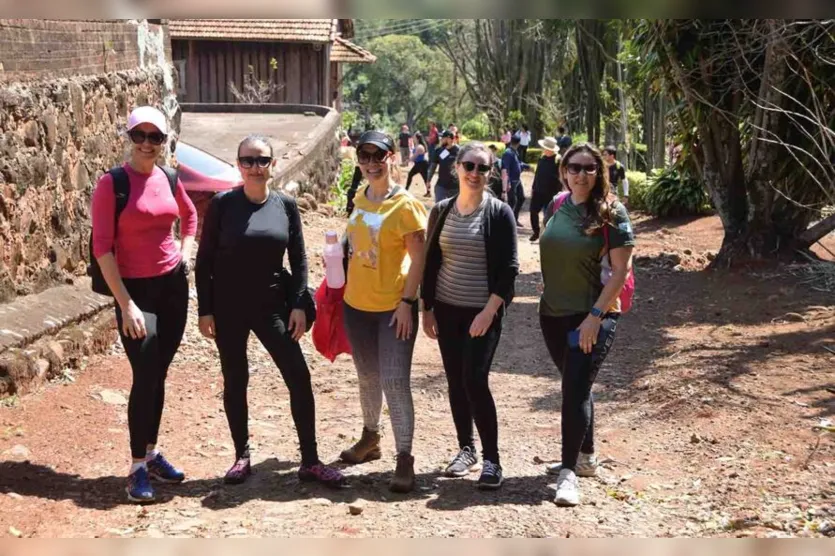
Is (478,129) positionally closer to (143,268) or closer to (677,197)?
(677,197)

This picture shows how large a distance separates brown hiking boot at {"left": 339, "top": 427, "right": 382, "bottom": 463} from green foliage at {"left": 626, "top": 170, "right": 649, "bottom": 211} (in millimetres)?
14724

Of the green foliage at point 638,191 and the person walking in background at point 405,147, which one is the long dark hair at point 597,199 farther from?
the person walking in background at point 405,147

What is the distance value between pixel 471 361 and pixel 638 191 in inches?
627

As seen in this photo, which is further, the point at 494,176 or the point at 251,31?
the point at 251,31

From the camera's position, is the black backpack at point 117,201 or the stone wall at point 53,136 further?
the stone wall at point 53,136

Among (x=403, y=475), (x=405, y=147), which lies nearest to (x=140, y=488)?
(x=403, y=475)

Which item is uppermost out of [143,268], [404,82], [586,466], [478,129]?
[404,82]

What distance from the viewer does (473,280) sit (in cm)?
534

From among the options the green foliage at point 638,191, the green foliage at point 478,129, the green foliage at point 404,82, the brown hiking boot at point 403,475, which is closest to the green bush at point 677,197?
the green foliage at point 638,191

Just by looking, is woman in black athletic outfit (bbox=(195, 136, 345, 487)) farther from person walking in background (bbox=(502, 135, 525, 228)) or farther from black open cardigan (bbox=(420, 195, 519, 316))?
person walking in background (bbox=(502, 135, 525, 228))

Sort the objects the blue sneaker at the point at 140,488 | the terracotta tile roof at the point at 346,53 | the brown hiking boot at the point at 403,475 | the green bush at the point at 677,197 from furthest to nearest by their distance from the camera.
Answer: the terracotta tile roof at the point at 346,53 < the green bush at the point at 677,197 < the brown hiking boot at the point at 403,475 < the blue sneaker at the point at 140,488

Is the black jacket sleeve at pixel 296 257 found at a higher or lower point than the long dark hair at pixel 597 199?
lower

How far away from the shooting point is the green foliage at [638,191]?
20.2 m
